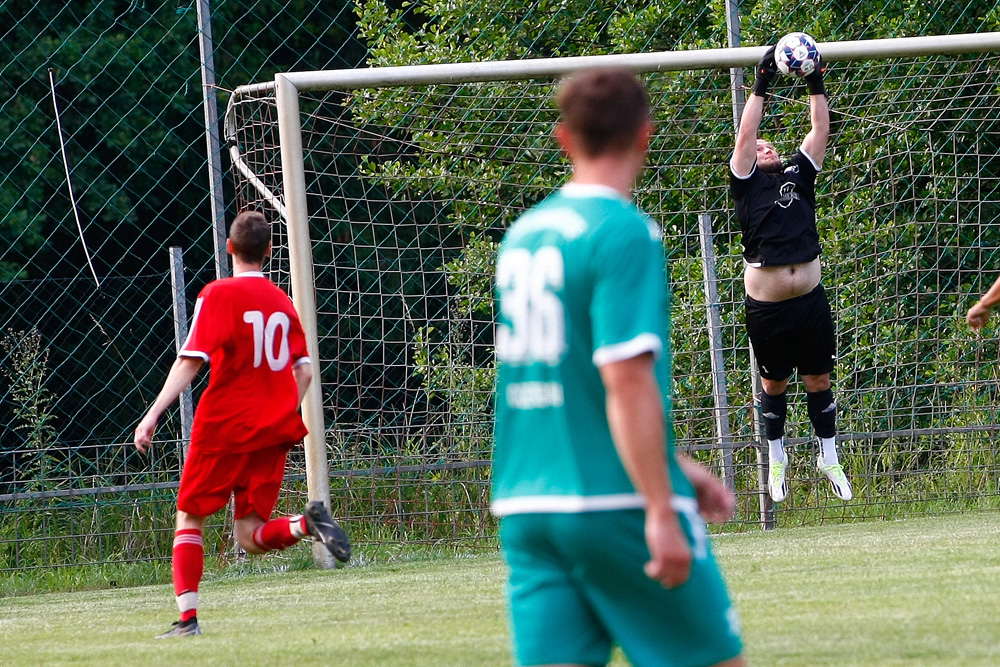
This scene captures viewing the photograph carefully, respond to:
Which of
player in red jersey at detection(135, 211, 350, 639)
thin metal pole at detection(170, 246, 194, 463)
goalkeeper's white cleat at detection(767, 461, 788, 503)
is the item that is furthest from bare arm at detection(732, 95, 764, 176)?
thin metal pole at detection(170, 246, 194, 463)

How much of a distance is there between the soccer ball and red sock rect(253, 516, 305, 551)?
366 centimetres

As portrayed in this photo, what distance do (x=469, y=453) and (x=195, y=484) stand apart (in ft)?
13.0

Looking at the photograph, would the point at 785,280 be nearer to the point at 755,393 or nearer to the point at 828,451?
the point at 828,451

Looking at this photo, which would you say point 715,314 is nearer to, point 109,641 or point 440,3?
point 109,641

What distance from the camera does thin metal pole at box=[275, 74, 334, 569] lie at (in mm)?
8328

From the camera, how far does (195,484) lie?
6.01 m

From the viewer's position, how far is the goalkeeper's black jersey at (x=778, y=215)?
7.92m

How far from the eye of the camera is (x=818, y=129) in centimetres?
778

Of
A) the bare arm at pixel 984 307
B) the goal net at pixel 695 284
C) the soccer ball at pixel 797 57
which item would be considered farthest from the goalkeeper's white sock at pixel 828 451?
the bare arm at pixel 984 307

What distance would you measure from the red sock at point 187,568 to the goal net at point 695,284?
3231mm

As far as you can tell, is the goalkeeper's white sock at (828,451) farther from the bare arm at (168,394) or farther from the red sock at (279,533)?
the bare arm at (168,394)

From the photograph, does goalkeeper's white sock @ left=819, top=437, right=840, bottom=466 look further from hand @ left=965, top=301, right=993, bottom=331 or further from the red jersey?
the red jersey

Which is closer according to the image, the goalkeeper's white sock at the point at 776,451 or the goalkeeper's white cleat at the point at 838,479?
the goalkeeper's white cleat at the point at 838,479

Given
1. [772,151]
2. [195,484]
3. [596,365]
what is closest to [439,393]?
[772,151]
